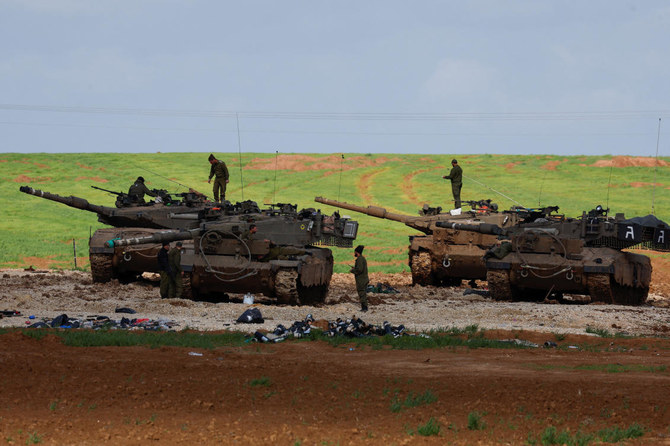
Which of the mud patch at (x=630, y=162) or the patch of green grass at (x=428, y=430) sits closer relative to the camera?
the patch of green grass at (x=428, y=430)

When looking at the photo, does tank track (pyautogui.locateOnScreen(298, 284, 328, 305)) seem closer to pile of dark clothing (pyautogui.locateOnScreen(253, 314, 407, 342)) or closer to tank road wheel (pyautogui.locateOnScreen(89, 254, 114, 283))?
pile of dark clothing (pyautogui.locateOnScreen(253, 314, 407, 342))

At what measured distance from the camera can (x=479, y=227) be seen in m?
25.1

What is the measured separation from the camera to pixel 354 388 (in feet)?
36.9

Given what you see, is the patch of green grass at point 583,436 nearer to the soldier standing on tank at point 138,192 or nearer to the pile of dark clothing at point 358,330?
the pile of dark clothing at point 358,330

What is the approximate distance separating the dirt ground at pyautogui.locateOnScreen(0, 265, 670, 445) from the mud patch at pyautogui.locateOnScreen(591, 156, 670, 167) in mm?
69226

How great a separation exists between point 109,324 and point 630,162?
240 ft

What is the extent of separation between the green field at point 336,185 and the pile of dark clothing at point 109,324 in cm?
1962

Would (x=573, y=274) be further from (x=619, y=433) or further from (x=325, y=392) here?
(x=619, y=433)

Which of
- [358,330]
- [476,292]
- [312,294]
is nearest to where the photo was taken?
[358,330]

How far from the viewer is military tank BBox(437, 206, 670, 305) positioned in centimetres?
2341

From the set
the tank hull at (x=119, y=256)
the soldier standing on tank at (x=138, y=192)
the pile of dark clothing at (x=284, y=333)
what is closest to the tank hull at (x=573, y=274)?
the pile of dark clothing at (x=284, y=333)

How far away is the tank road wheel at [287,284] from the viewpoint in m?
21.3

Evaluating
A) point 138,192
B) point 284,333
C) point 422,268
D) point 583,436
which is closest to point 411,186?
point 422,268

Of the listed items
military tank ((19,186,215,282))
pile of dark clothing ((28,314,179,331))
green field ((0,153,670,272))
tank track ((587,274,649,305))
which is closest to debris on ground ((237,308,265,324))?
pile of dark clothing ((28,314,179,331))
